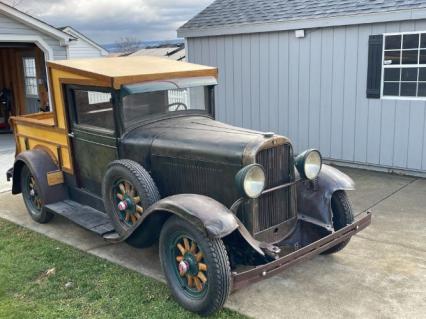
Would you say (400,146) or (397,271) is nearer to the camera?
(397,271)

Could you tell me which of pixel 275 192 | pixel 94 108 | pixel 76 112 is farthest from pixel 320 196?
pixel 76 112

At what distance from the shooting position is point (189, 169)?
4.06 meters

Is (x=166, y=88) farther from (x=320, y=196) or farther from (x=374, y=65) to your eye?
(x=374, y=65)

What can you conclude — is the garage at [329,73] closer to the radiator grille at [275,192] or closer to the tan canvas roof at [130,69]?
the tan canvas roof at [130,69]

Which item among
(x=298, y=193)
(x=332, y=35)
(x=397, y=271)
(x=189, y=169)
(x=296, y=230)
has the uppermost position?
(x=332, y=35)

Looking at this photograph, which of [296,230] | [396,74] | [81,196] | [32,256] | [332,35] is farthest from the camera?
[332,35]

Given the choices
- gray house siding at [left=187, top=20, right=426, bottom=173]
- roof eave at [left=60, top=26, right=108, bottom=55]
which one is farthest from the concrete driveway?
roof eave at [left=60, top=26, right=108, bottom=55]

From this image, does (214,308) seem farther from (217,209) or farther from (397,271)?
(397,271)

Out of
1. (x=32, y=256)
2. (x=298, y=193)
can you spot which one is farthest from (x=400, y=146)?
(x=32, y=256)

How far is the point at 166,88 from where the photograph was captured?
14.8ft

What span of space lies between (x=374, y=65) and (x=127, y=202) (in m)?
5.01

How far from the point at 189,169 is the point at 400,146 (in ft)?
15.2

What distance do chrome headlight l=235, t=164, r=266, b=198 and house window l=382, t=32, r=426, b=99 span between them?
467 centimetres

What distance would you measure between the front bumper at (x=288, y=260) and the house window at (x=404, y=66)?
400 cm
